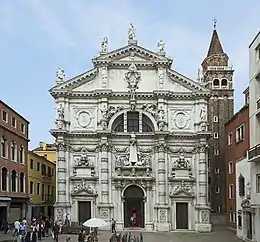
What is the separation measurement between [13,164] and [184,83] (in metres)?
21.1

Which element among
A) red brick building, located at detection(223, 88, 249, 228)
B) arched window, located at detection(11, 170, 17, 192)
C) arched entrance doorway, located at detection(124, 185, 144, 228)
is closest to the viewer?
red brick building, located at detection(223, 88, 249, 228)

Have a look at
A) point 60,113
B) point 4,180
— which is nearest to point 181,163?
point 60,113

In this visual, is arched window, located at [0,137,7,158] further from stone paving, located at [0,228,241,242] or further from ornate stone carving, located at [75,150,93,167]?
stone paving, located at [0,228,241,242]

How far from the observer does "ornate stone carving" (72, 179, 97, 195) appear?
60.5m

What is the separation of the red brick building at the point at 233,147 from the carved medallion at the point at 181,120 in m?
5.32

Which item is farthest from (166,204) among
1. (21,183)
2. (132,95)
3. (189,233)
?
(21,183)

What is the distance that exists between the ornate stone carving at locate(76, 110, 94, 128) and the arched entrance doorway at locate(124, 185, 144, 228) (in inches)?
341

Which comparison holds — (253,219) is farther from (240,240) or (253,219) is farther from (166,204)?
(166,204)

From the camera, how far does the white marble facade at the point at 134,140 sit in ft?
198

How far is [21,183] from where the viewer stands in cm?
6275

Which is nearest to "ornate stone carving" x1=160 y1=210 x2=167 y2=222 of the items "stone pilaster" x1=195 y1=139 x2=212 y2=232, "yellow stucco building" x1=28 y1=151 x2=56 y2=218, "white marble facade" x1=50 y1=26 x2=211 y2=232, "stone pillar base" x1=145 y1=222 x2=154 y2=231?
"white marble facade" x1=50 y1=26 x2=211 y2=232

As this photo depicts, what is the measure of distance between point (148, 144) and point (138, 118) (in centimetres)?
317

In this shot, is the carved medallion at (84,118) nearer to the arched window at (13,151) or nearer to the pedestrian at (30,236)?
the arched window at (13,151)

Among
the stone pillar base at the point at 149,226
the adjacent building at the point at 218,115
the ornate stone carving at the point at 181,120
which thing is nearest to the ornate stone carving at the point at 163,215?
the stone pillar base at the point at 149,226
